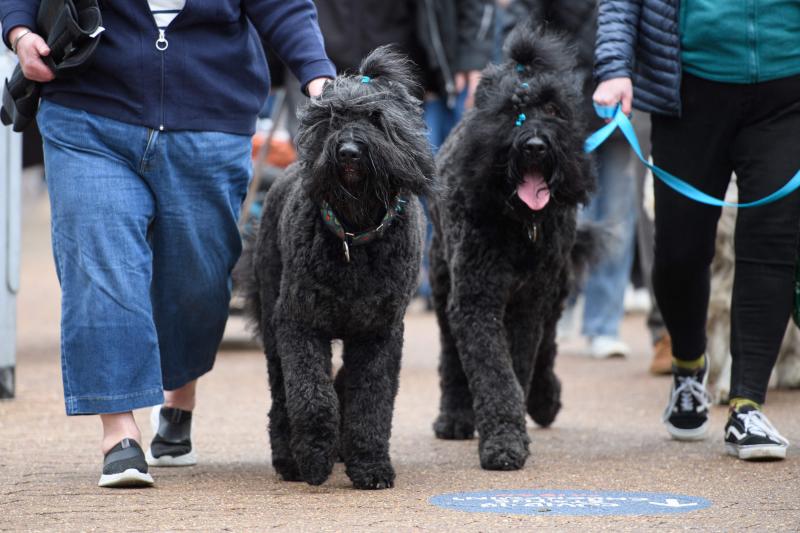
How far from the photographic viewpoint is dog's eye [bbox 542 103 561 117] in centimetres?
551

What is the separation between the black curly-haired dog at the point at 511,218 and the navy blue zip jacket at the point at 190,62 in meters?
0.80

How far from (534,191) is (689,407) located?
132 centimetres

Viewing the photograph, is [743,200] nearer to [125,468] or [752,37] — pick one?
[752,37]

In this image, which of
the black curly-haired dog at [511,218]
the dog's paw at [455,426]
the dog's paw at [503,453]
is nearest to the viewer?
the dog's paw at [503,453]

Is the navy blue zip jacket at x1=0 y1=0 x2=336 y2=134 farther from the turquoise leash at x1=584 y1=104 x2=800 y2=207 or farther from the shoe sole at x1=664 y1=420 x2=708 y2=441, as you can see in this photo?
the shoe sole at x1=664 y1=420 x2=708 y2=441

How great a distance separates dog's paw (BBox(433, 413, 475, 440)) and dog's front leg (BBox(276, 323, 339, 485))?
1.40 meters

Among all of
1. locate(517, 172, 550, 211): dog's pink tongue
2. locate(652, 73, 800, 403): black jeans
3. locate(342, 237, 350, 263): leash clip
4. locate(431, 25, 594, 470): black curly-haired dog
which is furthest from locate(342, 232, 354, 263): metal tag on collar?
locate(652, 73, 800, 403): black jeans

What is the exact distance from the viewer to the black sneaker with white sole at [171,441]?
5.55 m

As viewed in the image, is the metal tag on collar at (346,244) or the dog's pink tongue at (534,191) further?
the dog's pink tongue at (534,191)

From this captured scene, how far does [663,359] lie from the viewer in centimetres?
852

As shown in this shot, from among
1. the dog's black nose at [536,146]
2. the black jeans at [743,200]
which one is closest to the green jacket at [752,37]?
the black jeans at [743,200]

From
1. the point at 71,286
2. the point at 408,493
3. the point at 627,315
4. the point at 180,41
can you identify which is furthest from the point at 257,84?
the point at 627,315

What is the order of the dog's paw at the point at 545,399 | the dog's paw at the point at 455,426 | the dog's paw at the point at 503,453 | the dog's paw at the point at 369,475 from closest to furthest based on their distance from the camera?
the dog's paw at the point at 369,475 < the dog's paw at the point at 503,453 < the dog's paw at the point at 455,426 < the dog's paw at the point at 545,399

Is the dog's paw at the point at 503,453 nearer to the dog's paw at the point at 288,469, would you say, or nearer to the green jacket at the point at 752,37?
the dog's paw at the point at 288,469
